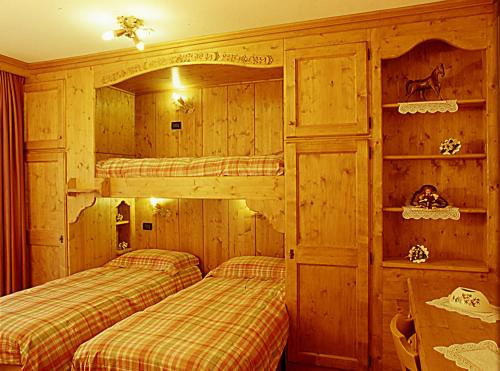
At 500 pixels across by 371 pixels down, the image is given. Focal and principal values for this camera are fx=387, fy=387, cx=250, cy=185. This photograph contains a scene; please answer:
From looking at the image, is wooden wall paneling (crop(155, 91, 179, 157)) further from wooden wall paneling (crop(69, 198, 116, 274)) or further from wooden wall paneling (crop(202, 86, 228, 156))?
wooden wall paneling (crop(69, 198, 116, 274))

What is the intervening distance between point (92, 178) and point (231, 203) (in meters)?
1.32

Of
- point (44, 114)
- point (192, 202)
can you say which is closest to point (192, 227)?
point (192, 202)

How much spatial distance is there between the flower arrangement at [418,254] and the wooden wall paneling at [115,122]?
283cm

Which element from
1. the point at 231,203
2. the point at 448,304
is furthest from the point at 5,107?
the point at 448,304

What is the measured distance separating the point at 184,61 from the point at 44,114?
159 cm

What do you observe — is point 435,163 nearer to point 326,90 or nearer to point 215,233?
point 326,90

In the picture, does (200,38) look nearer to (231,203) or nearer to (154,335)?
(231,203)

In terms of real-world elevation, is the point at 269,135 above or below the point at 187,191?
above

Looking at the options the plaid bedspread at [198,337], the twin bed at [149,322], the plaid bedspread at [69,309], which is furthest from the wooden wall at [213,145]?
the plaid bedspread at [198,337]

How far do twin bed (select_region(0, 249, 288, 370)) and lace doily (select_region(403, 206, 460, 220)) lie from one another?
44.0 inches

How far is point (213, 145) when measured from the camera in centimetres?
395

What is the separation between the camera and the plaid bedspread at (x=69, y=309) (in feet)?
7.38

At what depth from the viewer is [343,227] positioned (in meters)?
2.76

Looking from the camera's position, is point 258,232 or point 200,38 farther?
point 258,232
